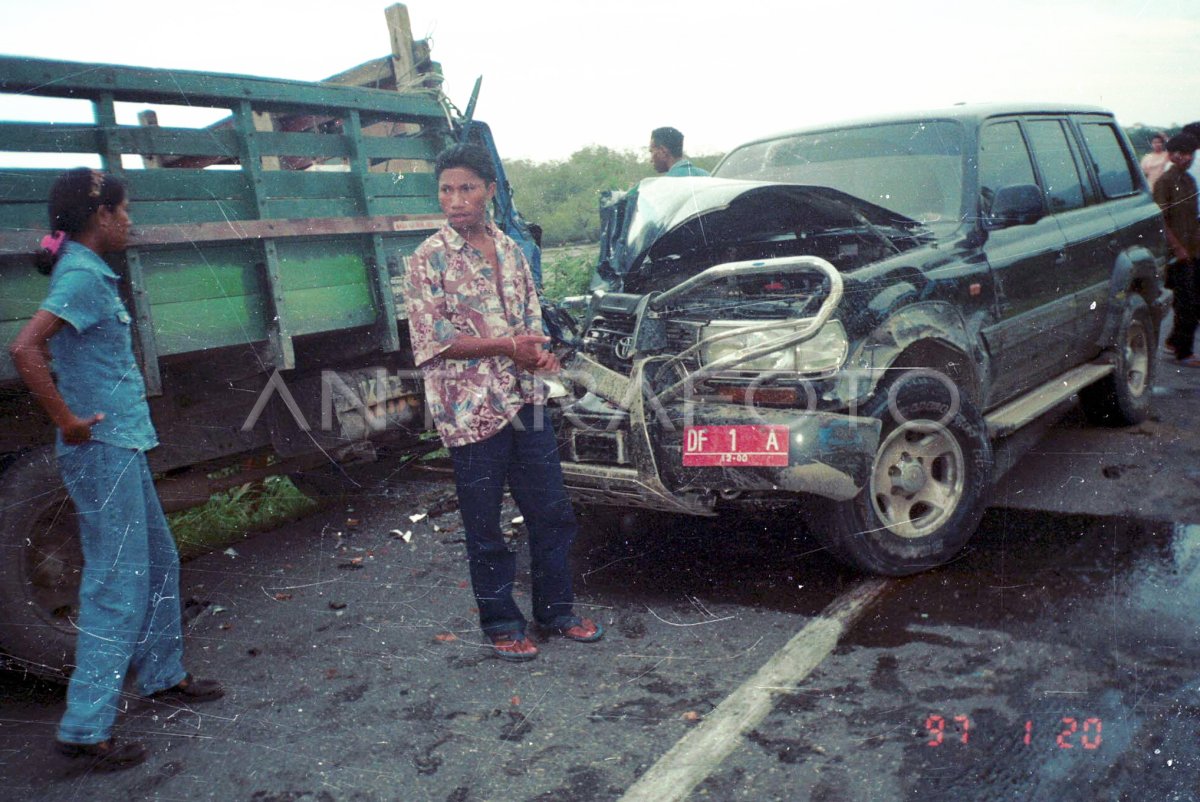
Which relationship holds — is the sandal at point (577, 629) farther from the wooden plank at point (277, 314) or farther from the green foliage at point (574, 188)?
the green foliage at point (574, 188)

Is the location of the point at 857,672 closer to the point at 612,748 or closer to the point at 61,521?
the point at 612,748

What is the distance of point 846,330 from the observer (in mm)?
3439

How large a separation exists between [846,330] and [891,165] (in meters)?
1.51

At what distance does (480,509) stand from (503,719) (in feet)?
2.41

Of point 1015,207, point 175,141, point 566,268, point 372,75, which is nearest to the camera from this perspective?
point 175,141

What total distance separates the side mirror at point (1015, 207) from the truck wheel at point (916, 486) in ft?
3.11

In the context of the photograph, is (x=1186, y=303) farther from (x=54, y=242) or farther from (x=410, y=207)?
(x=54, y=242)

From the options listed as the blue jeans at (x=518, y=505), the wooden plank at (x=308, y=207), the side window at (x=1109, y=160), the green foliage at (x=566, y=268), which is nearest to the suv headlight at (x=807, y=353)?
the blue jeans at (x=518, y=505)

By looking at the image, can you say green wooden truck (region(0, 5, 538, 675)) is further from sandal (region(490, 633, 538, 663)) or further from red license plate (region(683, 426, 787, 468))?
red license plate (region(683, 426, 787, 468))

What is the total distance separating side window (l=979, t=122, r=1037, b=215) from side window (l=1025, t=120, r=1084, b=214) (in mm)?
155

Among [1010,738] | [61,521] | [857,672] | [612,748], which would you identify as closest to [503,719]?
[612,748]

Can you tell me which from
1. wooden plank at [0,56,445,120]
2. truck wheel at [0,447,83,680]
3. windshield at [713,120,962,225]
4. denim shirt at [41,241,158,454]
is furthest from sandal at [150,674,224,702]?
windshield at [713,120,962,225]

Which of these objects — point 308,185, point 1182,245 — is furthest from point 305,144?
point 1182,245

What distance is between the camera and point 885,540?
144 inches
